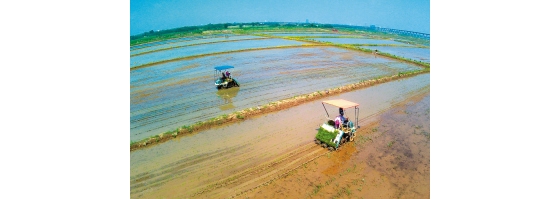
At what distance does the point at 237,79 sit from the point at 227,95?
3.54m

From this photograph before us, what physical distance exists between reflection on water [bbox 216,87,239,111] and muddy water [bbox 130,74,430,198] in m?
2.16

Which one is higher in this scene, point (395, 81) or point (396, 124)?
point (395, 81)

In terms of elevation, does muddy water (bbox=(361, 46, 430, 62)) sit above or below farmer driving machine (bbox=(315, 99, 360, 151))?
above

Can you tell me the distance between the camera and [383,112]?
12.4 m

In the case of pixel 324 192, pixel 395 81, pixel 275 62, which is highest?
pixel 275 62

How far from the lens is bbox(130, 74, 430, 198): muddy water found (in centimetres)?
708

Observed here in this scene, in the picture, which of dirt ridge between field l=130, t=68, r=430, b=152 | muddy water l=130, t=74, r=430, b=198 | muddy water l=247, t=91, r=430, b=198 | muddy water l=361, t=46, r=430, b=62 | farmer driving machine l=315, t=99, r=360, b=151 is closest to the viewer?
muddy water l=247, t=91, r=430, b=198

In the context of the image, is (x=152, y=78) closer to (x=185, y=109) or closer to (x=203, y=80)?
(x=203, y=80)

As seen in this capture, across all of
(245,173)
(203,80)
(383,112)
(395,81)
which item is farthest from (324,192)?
(395,81)

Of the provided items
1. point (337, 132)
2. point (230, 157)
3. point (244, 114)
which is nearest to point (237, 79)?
point (244, 114)

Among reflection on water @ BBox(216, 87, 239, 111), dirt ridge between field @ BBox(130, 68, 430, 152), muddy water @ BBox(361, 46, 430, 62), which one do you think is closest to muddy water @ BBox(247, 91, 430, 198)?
dirt ridge between field @ BBox(130, 68, 430, 152)

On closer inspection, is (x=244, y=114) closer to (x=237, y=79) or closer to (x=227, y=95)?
(x=227, y=95)

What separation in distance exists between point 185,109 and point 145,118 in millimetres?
1630

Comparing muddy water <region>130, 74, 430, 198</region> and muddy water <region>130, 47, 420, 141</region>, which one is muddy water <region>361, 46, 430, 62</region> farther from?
muddy water <region>130, 74, 430, 198</region>
